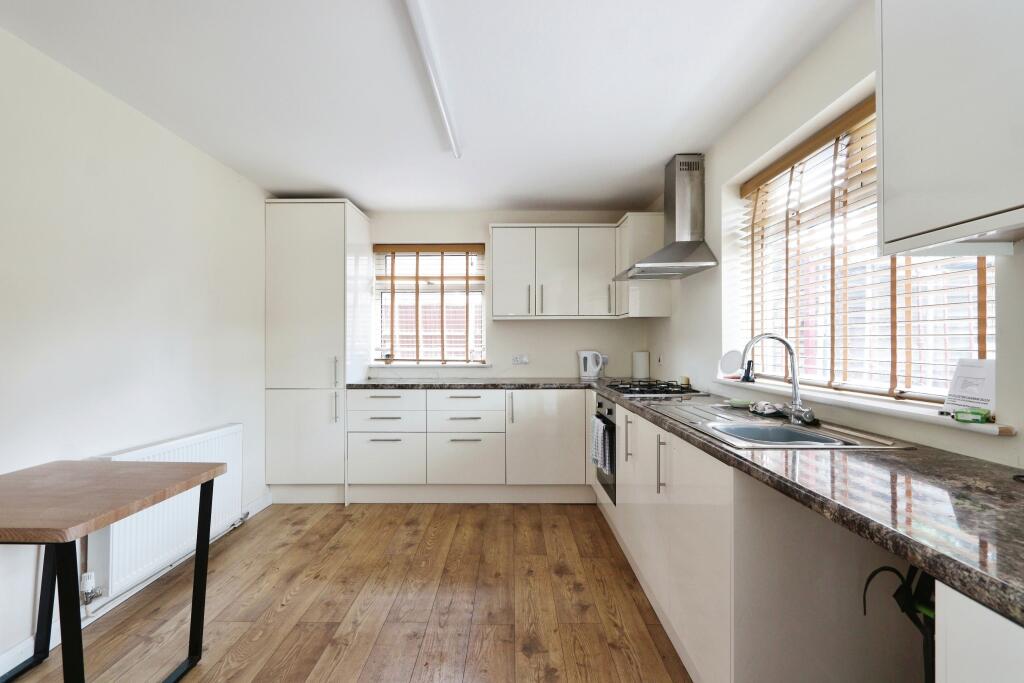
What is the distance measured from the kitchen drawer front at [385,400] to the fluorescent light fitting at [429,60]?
6.45ft

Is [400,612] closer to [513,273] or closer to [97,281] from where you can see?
[97,281]

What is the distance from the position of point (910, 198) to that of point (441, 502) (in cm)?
348

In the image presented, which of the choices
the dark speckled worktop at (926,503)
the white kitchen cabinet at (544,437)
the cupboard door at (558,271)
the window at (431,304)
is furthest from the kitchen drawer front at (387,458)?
the dark speckled worktop at (926,503)

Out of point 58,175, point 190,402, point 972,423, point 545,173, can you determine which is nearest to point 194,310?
point 190,402

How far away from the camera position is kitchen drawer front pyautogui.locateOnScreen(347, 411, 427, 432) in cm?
365

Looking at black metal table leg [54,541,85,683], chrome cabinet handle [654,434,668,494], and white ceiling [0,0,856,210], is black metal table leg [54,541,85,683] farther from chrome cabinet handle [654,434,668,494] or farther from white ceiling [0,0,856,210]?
chrome cabinet handle [654,434,668,494]

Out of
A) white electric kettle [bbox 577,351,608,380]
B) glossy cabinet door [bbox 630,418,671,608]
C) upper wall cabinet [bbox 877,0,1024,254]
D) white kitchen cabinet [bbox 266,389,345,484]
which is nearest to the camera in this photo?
upper wall cabinet [bbox 877,0,1024,254]

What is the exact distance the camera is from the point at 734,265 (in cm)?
270

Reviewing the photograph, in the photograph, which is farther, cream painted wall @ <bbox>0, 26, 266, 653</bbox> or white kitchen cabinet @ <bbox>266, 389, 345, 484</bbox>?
white kitchen cabinet @ <bbox>266, 389, 345, 484</bbox>

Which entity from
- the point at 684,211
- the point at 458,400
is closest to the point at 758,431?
the point at 684,211

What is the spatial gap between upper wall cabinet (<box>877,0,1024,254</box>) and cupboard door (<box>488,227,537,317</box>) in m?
2.91

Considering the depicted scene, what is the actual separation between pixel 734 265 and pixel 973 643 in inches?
92.4

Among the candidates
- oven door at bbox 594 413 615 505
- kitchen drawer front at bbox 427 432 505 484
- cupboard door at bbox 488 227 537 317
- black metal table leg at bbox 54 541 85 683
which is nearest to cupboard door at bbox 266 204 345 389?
kitchen drawer front at bbox 427 432 505 484

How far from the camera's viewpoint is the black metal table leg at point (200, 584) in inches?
71.2
